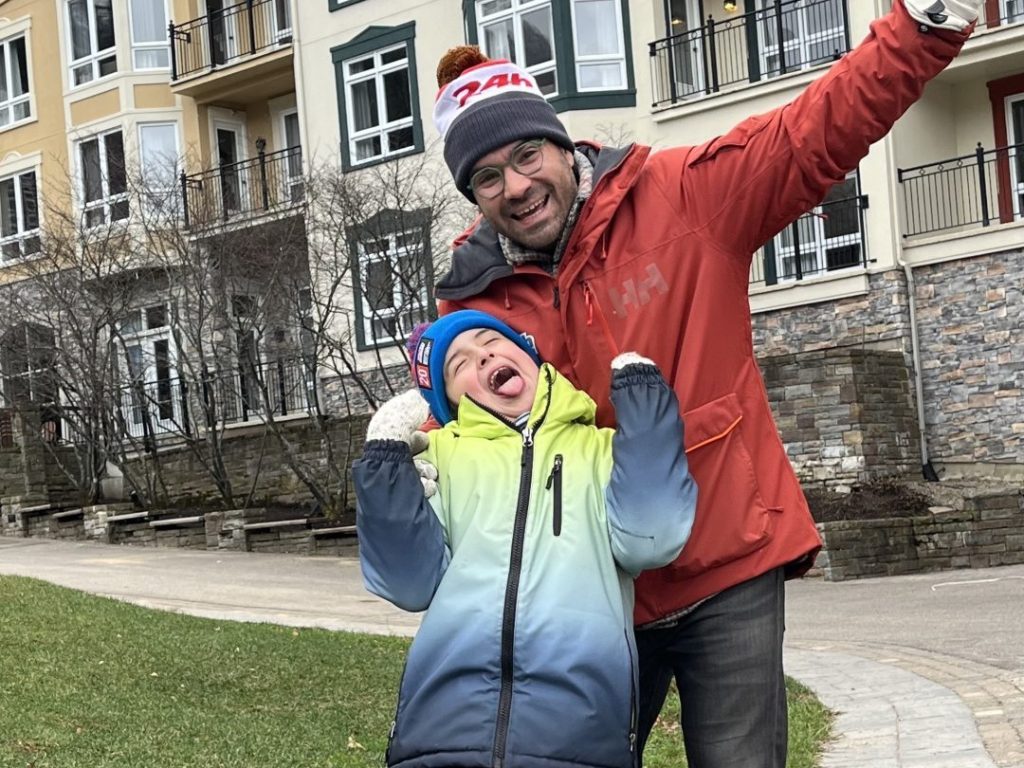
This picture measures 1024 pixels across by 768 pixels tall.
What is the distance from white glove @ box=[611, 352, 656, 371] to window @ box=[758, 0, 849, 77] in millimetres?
19408

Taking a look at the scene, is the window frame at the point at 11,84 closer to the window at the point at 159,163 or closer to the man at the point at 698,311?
the window at the point at 159,163

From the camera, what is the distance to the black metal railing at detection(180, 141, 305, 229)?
85.9ft

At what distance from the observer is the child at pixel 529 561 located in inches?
116

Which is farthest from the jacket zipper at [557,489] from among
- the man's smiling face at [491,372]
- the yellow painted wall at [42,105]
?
the yellow painted wall at [42,105]

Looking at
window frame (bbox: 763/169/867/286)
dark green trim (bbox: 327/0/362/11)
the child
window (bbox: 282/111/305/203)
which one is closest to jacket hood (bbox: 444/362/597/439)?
the child

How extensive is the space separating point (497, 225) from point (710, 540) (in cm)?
83

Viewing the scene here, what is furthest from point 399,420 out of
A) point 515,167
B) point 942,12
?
point 942,12

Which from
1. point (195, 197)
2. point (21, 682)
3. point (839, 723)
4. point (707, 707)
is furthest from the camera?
point (195, 197)

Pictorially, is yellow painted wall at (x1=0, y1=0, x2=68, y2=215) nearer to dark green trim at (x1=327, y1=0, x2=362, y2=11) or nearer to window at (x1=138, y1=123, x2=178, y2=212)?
window at (x1=138, y1=123, x2=178, y2=212)

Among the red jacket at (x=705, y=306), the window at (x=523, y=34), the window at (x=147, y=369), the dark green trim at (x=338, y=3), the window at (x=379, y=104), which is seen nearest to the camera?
the red jacket at (x=705, y=306)

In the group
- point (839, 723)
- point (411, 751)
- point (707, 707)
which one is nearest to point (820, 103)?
point (707, 707)

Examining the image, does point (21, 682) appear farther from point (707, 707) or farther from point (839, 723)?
point (707, 707)

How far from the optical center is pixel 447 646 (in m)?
3.03

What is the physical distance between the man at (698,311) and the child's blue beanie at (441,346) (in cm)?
8
